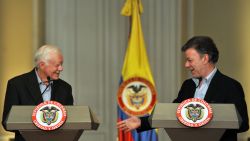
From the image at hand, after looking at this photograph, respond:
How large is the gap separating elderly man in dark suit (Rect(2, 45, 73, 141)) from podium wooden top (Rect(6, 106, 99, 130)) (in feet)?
1.62

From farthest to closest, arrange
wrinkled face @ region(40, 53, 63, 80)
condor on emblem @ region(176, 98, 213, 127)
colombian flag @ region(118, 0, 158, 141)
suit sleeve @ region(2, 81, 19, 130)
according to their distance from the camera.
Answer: colombian flag @ region(118, 0, 158, 141) → wrinkled face @ region(40, 53, 63, 80) → suit sleeve @ region(2, 81, 19, 130) → condor on emblem @ region(176, 98, 213, 127)

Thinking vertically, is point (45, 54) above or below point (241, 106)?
above

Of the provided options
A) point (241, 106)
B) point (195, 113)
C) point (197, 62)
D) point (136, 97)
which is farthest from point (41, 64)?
point (241, 106)

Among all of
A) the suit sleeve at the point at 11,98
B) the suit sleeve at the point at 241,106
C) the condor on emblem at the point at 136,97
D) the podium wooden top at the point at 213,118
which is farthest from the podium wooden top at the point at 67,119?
the condor on emblem at the point at 136,97

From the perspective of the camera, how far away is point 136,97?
5.00 metres

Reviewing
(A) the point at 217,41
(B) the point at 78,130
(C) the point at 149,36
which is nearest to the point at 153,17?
(C) the point at 149,36

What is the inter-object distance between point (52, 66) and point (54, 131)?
34.9 inches

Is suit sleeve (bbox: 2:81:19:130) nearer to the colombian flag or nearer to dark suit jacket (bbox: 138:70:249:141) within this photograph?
dark suit jacket (bbox: 138:70:249:141)

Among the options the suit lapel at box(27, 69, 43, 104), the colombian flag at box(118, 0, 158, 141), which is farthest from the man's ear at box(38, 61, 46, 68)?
the colombian flag at box(118, 0, 158, 141)

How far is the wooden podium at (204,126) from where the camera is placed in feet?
12.4

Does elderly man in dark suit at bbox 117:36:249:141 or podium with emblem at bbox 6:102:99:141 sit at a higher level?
elderly man in dark suit at bbox 117:36:249:141

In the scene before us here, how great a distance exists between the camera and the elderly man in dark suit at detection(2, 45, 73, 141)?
449 centimetres

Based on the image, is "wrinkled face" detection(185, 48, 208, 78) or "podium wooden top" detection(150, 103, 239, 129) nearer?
"podium wooden top" detection(150, 103, 239, 129)

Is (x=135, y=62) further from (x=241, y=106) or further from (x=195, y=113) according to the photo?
(x=195, y=113)
